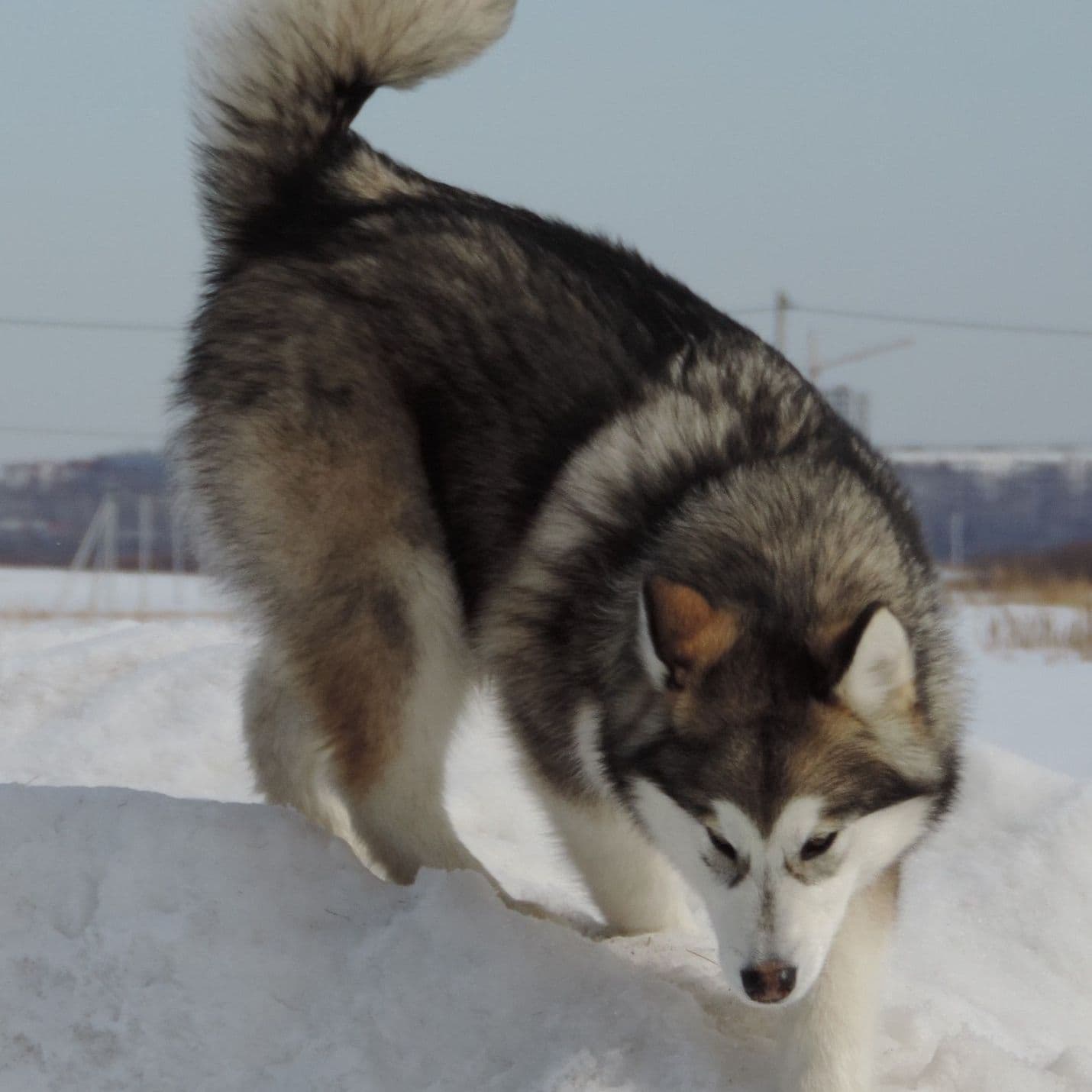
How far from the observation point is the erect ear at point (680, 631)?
3297mm

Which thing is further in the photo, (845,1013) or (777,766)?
(845,1013)

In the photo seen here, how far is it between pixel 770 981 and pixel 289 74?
284 centimetres

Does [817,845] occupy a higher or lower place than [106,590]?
higher

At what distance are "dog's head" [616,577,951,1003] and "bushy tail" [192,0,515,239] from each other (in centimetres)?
193

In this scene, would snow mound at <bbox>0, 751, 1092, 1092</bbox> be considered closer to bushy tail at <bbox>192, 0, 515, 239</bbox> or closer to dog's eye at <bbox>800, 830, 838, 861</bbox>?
dog's eye at <bbox>800, 830, 838, 861</bbox>

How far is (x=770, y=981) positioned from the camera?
10.2 ft

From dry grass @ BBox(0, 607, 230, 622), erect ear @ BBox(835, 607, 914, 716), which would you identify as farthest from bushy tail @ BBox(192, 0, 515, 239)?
dry grass @ BBox(0, 607, 230, 622)

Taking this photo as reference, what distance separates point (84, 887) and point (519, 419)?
64.1 inches

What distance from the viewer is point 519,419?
4.12 meters

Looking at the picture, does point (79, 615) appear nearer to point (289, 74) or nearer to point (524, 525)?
point (289, 74)

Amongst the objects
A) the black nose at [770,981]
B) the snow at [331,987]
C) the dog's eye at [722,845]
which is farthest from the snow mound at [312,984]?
the dog's eye at [722,845]

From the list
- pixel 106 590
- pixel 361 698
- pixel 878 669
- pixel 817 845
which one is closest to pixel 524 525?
pixel 361 698

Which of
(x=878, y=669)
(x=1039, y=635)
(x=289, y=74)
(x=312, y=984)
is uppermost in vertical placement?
(x=289, y=74)

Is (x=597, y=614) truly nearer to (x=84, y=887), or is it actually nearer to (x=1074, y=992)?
(x=84, y=887)
